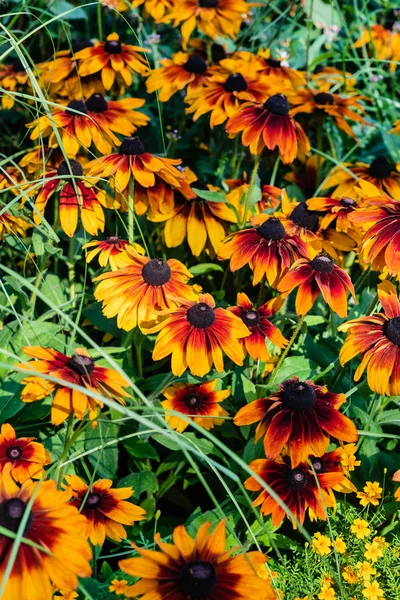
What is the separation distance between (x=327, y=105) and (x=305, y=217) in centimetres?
53

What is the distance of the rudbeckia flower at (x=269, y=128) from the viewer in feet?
5.33

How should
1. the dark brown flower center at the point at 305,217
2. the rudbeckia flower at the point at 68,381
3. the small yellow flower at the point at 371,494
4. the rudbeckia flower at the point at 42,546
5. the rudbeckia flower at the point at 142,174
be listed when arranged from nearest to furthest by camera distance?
1. the rudbeckia flower at the point at 42,546
2. the rudbeckia flower at the point at 68,381
3. the small yellow flower at the point at 371,494
4. the rudbeckia flower at the point at 142,174
5. the dark brown flower center at the point at 305,217

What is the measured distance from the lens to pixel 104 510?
1.19m

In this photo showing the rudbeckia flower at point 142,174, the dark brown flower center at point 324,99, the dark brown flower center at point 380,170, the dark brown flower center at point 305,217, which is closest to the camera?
→ the rudbeckia flower at point 142,174

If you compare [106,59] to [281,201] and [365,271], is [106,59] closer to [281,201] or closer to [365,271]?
[281,201]

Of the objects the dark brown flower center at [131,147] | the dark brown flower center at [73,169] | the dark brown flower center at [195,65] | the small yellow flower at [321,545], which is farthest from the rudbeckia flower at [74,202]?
the small yellow flower at [321,545]

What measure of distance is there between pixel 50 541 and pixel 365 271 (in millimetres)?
1067

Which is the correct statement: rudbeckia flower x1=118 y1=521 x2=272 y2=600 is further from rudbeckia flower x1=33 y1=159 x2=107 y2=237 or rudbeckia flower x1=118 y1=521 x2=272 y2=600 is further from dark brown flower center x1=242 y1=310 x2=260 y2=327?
rudbeckia flower x1=33 y1=159 x2=107 y2=237

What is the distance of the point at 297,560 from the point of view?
4.17 ft

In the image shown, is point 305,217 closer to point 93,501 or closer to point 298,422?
point 298,422

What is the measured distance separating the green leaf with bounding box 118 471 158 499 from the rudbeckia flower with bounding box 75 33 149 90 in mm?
1001

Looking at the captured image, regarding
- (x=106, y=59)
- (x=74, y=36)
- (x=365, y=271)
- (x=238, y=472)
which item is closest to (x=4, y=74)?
(x=106, y=59)

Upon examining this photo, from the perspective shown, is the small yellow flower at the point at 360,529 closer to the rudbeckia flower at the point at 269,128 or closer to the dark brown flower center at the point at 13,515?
the dark brown flower center at the point at 13,515

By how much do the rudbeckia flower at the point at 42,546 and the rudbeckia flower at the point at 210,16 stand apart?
1504mm
